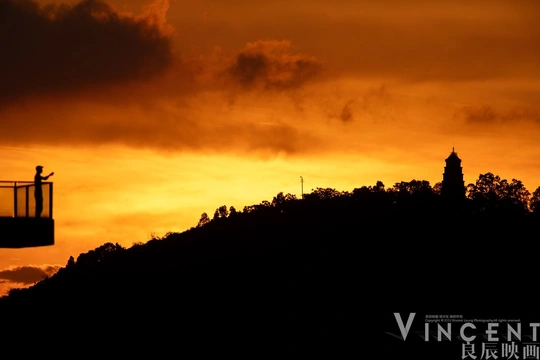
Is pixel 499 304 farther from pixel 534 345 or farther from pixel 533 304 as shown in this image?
pixel 534 345

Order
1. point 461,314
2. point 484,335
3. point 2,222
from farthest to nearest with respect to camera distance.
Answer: point 461,314 < point 484,335 < point 2,222

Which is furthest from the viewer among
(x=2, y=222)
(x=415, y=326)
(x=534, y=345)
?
(x=415, y=326)

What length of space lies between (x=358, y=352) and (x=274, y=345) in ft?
64.2

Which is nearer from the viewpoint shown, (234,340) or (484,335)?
(484,335)

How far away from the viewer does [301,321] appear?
19925 cm

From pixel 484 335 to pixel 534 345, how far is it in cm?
2113

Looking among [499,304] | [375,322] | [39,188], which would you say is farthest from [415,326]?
[39,188]

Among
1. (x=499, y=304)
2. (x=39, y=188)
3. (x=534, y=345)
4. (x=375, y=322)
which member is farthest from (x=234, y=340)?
(x=39, y=188)

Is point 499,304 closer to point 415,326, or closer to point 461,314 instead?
point 461,314

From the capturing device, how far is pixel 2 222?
159 feet

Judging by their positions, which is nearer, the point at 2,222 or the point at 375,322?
the point at 2,222

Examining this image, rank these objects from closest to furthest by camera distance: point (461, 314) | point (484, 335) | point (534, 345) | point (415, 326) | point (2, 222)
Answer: point (2, 222) < point (534, 345) < point (484, 335) < point (415, 326) < point (461, 314)

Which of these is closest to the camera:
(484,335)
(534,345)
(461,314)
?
(534,345)

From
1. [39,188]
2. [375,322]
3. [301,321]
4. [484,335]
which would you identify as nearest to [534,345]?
[484,335]
